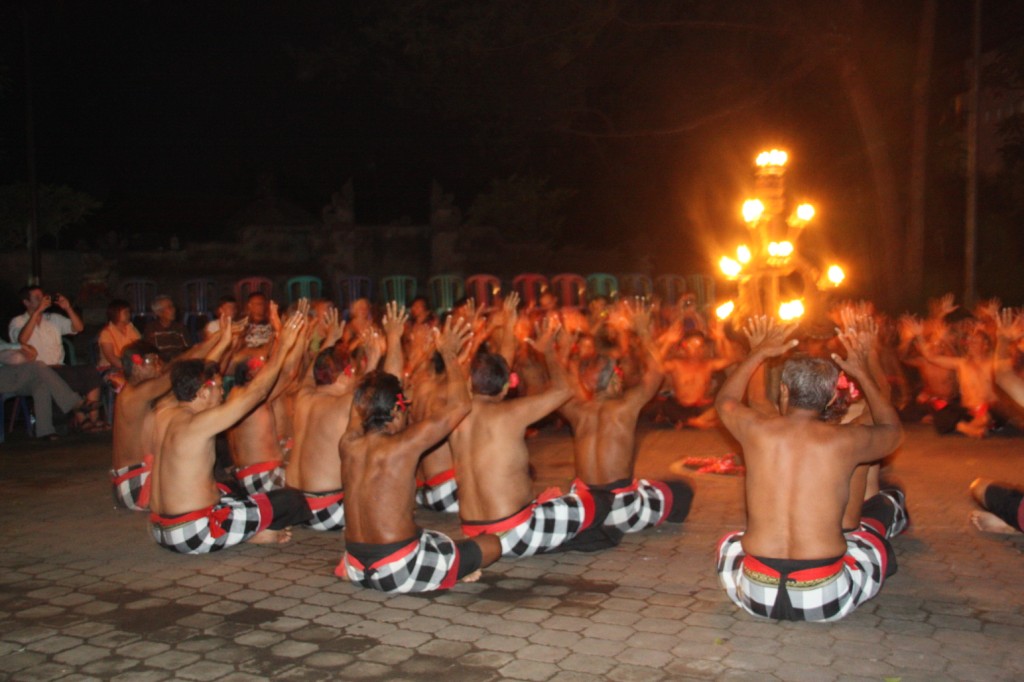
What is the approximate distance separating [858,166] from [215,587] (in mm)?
19824

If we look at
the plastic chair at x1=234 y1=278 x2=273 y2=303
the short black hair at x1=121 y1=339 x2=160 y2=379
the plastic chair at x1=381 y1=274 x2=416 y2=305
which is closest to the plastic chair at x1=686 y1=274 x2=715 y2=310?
the plastic chair at x1=381 y1=274 x2=416 y2=305

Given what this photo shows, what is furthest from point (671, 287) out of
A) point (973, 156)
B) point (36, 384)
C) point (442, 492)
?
point (442, 492)

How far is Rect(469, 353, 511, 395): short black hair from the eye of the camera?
20.9 ft

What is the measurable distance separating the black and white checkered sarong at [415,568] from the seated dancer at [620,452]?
1.43 meters

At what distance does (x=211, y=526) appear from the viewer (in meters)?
6.46

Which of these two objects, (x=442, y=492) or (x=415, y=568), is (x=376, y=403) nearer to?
(x=415, y=568)

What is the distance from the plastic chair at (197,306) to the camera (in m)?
15.7

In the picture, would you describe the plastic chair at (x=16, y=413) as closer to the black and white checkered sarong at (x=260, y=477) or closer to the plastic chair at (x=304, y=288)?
the black and white checkered sarong at (x=260, y=477)

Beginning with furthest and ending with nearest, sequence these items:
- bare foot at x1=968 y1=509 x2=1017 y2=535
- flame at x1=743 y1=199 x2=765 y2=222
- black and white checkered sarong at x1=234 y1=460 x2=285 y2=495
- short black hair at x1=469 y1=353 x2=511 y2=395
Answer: flame at x1=743 y1=199 x2=765 y2=222
black and white checkered sarong at x1=234 y1=460 x2=285 y2=495
bare foot at x1=968 y1=509 x2=1017 y2=535
short black hair at x1=469 y1=353 x2=511 y2=395

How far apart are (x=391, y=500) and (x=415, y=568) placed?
43cm

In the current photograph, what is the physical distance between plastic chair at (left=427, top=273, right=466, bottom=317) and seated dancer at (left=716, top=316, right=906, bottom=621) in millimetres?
12045

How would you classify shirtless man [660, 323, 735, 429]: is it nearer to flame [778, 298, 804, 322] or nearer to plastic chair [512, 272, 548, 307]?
flame [778, 298, 804, 322]

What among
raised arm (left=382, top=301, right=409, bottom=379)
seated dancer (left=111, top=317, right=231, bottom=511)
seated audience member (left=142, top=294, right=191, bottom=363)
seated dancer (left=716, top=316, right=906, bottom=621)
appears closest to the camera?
seated dancer (left=716, top=316, right=906, bottom=621)

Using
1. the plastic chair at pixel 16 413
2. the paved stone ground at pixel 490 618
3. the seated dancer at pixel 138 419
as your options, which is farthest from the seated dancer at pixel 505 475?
the plastic chair at pixel 16 413
